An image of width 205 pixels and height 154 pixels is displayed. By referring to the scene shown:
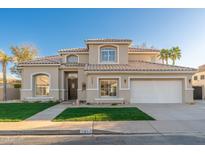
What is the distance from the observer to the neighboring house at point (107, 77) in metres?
18.8

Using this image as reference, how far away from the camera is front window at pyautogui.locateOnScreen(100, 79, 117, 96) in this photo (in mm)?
19203

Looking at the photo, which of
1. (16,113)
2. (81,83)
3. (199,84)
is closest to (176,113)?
(16,113)

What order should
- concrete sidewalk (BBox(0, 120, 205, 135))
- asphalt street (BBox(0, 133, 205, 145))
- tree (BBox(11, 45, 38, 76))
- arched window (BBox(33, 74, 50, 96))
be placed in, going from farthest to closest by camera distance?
1. tree (BBox(11, 45, 38, 76))
2. arched window (BBox(33, 74, 50, 96))
3. concrete sidewalk (BBox(0, 120, 205, 135))
4. asphalt street (BBox(0, 133, 205, 145))

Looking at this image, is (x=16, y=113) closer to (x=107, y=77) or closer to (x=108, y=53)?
(x=107, y=77)

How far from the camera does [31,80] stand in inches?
827

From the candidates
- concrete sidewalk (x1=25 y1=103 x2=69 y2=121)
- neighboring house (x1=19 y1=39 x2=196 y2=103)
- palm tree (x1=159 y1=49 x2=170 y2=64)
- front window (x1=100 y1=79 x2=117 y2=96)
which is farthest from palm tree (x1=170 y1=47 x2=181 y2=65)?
concrete sidewalk (x1=25 y1=103 x2=69 y2=121)

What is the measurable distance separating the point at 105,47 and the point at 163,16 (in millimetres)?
7599

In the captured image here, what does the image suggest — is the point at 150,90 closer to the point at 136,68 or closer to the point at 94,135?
the point at 136,68

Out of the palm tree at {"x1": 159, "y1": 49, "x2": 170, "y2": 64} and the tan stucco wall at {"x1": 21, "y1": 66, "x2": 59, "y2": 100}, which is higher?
the palm tree at {"x1": 159, "y1": 49, "x2": 170, "y2": 64}

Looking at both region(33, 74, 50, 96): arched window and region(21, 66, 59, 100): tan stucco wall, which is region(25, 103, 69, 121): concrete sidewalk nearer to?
region(21, 66, 59, 100): tan stucco wall

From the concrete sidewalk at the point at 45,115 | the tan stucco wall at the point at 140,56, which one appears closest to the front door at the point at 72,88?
the tan stucco wall at the point at 140,56

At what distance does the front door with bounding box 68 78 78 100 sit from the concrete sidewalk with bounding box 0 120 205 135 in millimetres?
13687

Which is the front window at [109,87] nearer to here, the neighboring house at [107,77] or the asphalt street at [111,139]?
the neighboring house at [107,77]
